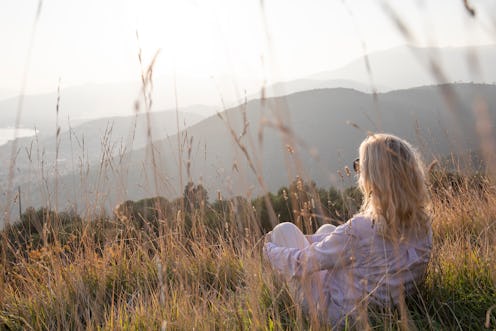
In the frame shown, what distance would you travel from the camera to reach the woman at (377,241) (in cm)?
186

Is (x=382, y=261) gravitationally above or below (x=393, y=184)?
below

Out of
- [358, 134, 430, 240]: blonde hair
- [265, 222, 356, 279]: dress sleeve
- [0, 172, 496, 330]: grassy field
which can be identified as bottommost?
[0, 172, 496, 330]: grassy field

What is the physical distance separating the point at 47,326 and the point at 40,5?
138cm

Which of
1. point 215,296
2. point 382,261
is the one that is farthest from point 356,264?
point 215,296

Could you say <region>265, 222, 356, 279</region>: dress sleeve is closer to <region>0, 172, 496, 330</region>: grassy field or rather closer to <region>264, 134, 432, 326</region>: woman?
<region>264, 134, 432, 326</region>: woman

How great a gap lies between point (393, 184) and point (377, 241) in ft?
0.79

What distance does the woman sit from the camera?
186 cm

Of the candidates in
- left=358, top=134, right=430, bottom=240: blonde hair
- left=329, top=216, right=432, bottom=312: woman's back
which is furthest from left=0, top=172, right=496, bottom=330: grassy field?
left=358, top=134, right=430, bottom=240: blonde hair

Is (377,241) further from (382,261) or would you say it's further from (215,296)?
(215,296)

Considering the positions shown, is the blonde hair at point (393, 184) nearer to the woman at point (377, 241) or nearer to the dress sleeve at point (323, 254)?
the woman at point (377, 241)

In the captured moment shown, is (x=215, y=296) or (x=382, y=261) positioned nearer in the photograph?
(x=382, y=261)

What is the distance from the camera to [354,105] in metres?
43.3

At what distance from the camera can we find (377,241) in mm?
1933

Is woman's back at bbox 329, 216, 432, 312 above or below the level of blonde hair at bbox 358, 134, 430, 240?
below
